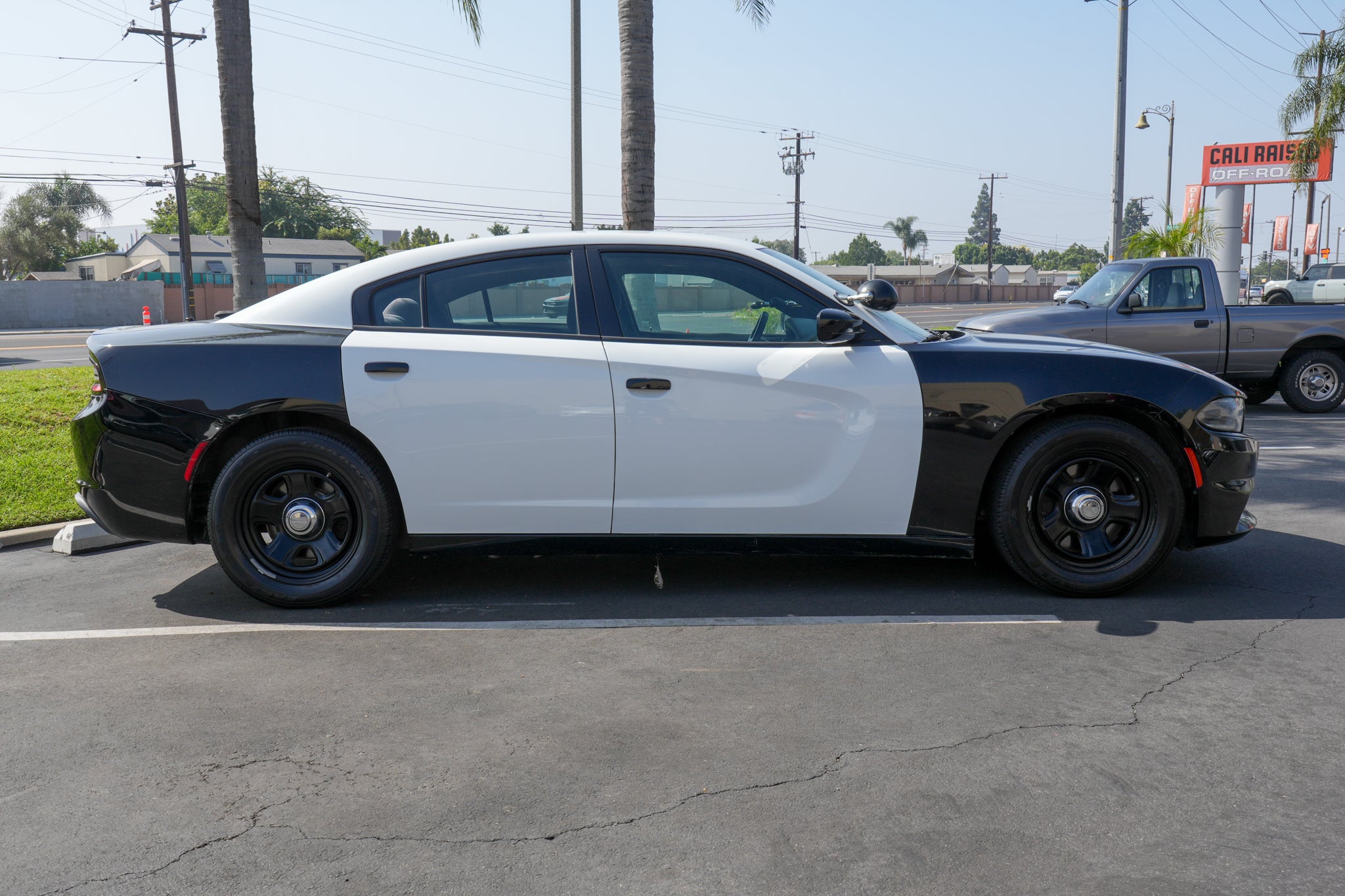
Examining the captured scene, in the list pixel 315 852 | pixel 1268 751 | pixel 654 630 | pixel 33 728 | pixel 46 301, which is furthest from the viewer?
pixel 46 301

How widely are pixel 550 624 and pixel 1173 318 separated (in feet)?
31.2

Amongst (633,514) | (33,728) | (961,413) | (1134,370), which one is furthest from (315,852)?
(1134,370)

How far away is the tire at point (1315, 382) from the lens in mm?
11875

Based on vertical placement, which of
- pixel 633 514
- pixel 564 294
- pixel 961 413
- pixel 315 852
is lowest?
pixel 315 852

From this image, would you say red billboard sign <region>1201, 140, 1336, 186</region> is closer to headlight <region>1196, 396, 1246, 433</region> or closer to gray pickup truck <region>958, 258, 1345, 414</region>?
gray pickup truck <region>958, 258, 1345, 414</region>

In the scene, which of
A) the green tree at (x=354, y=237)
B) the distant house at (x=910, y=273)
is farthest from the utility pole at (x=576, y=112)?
the distant house at (x=910, y=273)

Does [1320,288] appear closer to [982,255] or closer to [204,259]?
[204,259]

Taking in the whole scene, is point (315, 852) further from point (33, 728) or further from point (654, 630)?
point (654, 630)

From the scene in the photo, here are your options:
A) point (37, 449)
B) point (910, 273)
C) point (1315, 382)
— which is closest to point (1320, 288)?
point (1315, 382)

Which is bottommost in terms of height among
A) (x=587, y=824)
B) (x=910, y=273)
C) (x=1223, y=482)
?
(x=587, y=824)

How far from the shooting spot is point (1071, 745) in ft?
10.5

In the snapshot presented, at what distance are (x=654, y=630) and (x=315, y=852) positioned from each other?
192cm

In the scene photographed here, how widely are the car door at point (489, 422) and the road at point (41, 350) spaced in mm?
11354

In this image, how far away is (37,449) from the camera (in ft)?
26.0
